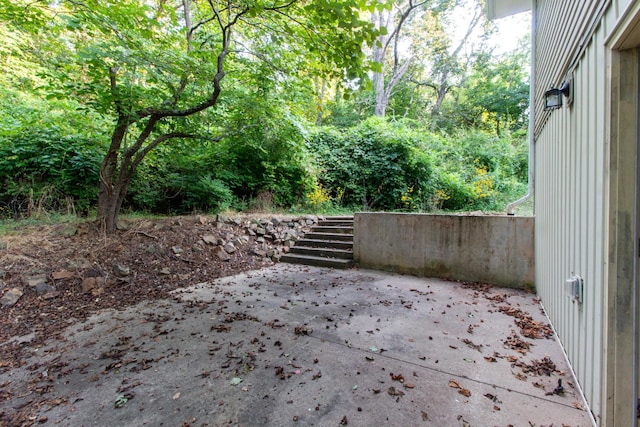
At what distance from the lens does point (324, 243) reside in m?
6.55

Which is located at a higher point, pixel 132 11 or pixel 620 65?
pixel 132 11

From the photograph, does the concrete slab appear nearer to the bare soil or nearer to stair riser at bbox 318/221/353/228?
the bare soil

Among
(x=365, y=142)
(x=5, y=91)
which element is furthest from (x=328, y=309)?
(x=5, y=91)

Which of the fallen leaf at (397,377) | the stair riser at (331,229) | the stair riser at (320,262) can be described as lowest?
the fallen leaf at (397,377)

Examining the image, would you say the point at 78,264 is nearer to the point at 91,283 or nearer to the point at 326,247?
the point at 91,283

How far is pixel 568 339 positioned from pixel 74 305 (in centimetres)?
504

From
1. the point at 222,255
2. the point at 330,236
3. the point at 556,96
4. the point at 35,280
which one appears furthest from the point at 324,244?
the point at 556,96

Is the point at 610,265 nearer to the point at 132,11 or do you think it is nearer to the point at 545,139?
the point at 545,139

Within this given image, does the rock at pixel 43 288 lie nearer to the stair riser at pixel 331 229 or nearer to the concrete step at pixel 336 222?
the stair riser at pixel 331 229

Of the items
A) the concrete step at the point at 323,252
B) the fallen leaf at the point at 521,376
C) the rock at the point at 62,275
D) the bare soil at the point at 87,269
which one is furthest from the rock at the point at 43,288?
the fallen leaf at the point at 521,376

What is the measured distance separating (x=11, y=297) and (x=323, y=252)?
4648 mm

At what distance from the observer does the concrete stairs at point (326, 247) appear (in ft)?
19.6

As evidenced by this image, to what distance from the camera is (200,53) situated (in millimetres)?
4246

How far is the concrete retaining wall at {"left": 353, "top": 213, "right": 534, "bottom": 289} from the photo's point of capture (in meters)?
4.44
